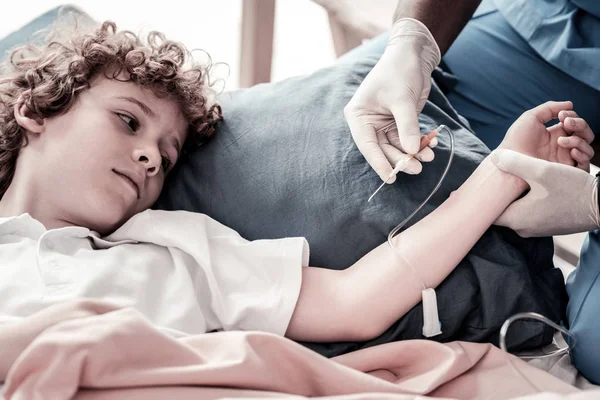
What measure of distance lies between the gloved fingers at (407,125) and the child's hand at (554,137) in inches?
7.2

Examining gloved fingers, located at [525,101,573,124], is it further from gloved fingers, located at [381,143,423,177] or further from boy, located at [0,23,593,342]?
gloved fingers, located at [381,143,423,177]

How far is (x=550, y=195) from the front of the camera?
1.10 metres

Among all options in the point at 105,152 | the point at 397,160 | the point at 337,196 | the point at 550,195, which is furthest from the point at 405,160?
the point at 105,152

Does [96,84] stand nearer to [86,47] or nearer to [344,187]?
[86,47]

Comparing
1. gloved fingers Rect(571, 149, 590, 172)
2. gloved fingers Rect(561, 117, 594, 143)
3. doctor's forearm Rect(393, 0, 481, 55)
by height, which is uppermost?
doctor's forearm Rect(393, 0, 481, 55)

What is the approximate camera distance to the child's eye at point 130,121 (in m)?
1.25

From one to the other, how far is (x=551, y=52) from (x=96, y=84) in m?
1.06

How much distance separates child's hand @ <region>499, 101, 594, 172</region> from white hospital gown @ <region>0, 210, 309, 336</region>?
1.48ft

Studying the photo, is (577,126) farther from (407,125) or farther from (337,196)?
(337,196)

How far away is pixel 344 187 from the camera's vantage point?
1.21 m

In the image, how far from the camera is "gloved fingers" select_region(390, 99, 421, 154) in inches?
45.4

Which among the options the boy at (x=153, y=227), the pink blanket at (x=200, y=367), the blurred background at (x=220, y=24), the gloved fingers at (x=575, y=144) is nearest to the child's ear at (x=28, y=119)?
the boy at (x=153, y=227)

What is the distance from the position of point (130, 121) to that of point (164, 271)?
0.31 metres

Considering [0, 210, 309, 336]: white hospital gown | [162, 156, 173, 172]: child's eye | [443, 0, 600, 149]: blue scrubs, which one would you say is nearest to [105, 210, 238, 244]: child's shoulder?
[0, 210, 309, 336]: white hospital gown
